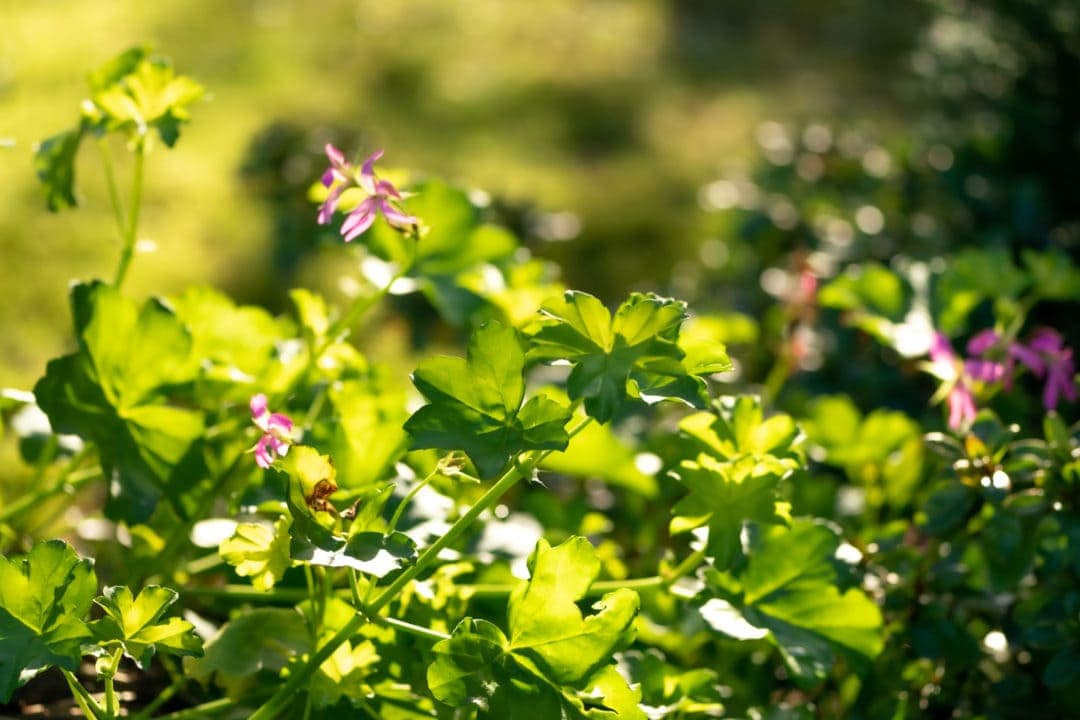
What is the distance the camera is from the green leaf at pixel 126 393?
130cm

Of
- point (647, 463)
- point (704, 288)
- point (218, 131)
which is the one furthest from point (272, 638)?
point (218, 131)

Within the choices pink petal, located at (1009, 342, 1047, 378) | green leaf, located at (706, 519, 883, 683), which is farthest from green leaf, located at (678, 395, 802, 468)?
pink petal, located at (1009, 342, 1047, 378)

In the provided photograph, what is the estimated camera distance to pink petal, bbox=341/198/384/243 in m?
1.14

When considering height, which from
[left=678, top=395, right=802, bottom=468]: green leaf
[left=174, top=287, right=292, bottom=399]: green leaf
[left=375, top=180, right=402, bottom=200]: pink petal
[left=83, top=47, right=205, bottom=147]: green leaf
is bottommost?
[left=174, top=287, right=292, bottom=399]: green leaf

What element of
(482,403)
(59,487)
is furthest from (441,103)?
(482,403)

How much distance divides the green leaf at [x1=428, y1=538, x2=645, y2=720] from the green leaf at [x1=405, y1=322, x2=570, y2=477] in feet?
0.31

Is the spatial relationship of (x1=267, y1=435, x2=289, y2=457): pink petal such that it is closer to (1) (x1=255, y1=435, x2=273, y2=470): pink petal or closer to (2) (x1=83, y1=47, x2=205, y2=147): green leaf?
(1) (x1=255, y1=435, x2=273, y2=470): pink petal

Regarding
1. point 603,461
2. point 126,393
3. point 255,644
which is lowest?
Result: point 603,461

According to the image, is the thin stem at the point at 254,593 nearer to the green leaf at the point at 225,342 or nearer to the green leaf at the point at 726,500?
the green leaf at the point at 225,342

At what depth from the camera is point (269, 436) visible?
3.50 ft

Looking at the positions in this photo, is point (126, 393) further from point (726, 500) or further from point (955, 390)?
point (955, 390)

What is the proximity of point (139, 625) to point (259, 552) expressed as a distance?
11 cm

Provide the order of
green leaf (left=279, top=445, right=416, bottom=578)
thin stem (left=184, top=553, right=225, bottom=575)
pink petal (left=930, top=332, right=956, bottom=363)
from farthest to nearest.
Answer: pink petal (left=930, top=332, right=956, bottom=363), thin stem (left=184, top=553, right=225, bottom=575), green leaf (left=279, top=445, right=416, bottom=578)

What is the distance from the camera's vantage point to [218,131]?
3871mm
